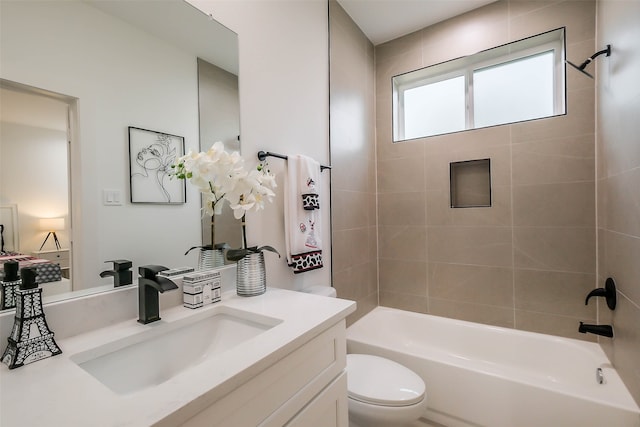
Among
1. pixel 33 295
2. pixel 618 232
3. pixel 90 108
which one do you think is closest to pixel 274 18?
pixel 90 108

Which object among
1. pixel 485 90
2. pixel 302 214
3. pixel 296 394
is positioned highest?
pixel 485 90

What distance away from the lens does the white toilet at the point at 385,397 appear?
1281 mm

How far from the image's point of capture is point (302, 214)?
1.60 m

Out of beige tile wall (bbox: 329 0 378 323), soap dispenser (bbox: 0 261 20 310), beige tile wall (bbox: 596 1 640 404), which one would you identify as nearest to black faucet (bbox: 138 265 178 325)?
soap dispenser (bbox: 0 261 20 310)

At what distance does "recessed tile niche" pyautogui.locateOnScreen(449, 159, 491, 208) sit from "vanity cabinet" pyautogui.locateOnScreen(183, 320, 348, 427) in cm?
166

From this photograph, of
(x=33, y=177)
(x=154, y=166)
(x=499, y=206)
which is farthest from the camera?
(x=499, y=206)

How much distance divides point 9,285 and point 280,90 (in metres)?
1.32

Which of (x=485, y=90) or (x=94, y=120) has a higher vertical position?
(x=485, y=90)

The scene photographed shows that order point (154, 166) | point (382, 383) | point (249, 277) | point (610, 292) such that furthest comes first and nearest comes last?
point (610, 292) → point (382, 383) → point (249, 277) → point (154, 166)

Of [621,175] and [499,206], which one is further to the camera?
[499,206]

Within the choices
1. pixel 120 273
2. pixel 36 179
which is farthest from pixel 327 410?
pixel 36 179

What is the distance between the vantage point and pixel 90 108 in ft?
2.89

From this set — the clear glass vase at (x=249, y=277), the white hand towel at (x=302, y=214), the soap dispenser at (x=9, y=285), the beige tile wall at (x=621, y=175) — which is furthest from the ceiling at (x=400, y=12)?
the soap dispenser at (x=9, y=285)

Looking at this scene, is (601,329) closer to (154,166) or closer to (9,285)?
(154,166)
